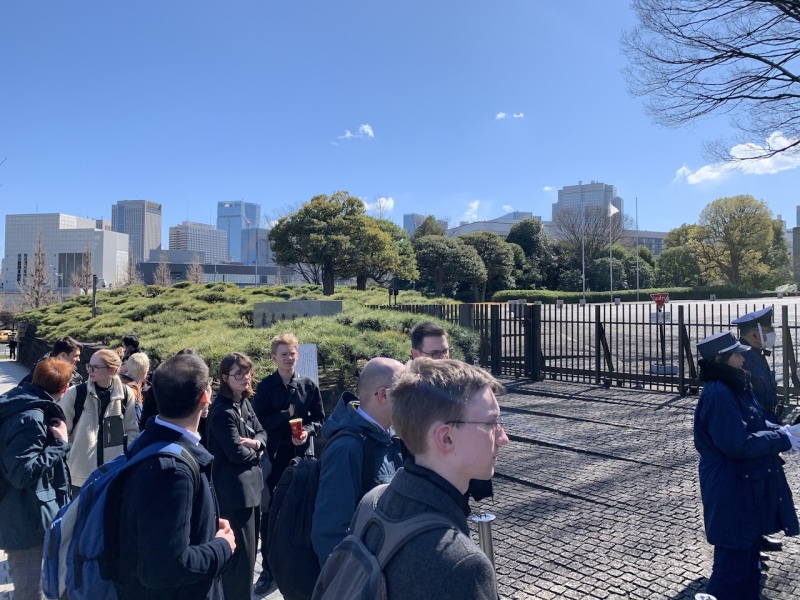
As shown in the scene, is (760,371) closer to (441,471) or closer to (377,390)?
(377,390)

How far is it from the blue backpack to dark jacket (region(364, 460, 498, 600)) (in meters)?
1.10

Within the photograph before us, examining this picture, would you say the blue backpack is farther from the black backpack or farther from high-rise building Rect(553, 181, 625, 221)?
high-rise building Rect(553, 181, 625, 221)

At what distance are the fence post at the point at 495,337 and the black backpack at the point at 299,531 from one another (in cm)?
1163

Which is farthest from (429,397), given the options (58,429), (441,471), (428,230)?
(428,230)

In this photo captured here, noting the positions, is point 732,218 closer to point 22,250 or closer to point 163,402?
point 163,402

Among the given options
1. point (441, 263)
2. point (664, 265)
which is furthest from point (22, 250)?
point (664, 265)

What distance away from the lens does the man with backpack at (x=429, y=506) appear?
1.31 m

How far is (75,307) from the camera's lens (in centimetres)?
2341

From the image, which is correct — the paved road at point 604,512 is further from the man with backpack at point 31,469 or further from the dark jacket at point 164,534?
the dark jacket at point 164,534

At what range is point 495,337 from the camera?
13867 millimetres

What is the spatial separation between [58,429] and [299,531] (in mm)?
2131

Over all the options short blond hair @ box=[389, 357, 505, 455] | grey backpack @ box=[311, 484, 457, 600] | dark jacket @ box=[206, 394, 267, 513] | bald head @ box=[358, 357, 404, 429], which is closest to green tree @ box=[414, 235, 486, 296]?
dark jacket @ box=[206, 394, 267, 513]

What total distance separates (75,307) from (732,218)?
5224 cm

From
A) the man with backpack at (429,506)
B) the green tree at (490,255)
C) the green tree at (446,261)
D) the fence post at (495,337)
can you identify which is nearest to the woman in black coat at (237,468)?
the man with backpack at (429,506)
